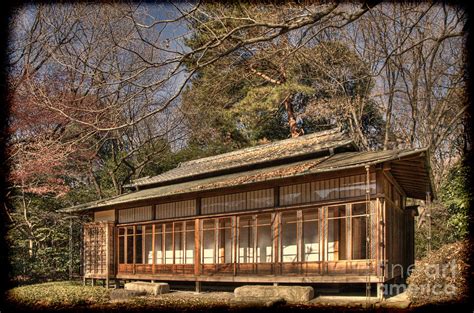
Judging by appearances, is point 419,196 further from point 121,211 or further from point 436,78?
point 121,211

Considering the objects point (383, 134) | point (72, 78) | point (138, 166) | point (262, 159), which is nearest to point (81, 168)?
point (138, 166)

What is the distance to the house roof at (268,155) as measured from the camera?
1561cm

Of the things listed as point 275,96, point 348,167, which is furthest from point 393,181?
point 275,96

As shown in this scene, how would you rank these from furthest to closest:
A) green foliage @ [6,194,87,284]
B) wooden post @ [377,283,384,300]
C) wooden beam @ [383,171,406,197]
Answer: green foliage @ [6,194,87,284], wooden beam @ [383,171,406,197], wooden post @ [377,283,384,300]

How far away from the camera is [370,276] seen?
12.1 m

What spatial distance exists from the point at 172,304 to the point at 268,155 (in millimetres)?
6867

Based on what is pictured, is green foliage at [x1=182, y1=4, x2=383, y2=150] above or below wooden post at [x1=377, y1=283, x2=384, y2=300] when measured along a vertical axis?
above

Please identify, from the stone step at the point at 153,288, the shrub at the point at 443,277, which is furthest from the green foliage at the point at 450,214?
the stone step at the point at 153,288

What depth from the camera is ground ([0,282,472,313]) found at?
10.5 metres

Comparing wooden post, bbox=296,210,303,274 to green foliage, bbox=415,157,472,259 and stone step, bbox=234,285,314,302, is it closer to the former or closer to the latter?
stone step, bbox=234,285,314,302

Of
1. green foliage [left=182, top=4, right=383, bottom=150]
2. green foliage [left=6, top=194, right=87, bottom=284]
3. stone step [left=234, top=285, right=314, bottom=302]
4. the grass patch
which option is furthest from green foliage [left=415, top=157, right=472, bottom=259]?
green foliage [left=6, top=194, right=87, bottom=284]

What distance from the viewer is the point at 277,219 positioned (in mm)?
14375

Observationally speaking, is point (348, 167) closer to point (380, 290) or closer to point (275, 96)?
point (380, 290)

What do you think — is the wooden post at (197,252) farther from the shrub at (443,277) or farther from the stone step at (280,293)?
the shrub at (443,277)
